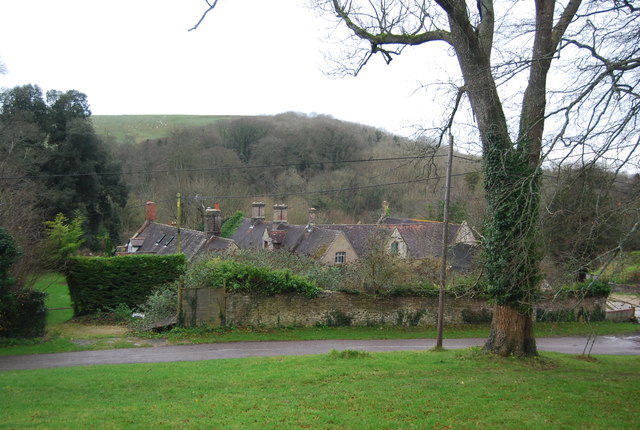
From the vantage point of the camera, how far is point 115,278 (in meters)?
25.8

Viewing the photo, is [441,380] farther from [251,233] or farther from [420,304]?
[251,233]

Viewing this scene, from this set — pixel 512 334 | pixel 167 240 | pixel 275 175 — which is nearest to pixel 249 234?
pixel 167 240

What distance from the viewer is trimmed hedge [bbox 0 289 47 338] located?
62.8ft

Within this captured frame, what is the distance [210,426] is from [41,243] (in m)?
18.7

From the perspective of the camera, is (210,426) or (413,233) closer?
(210,426)

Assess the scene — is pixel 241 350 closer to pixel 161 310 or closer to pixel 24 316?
pixel 161 310

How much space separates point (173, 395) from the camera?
10234 mm

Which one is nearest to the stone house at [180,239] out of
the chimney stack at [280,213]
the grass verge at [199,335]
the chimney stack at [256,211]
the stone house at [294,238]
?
the stone house at [294,238]

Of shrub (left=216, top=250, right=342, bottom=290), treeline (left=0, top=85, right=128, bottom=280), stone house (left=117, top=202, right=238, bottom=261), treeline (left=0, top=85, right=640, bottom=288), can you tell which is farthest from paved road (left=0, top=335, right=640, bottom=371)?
treeline (left=0, top=85, right=128, bottom=280)

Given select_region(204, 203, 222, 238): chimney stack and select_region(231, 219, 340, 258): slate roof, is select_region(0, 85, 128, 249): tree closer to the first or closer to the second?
select_region(204, 203, 222, 238): chimney stack

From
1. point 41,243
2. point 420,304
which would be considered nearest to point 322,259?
point 420,304

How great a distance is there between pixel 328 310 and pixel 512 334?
1197 cm

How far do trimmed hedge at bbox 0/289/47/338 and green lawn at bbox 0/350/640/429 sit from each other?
677cm

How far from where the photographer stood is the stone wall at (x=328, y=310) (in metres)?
22.3
